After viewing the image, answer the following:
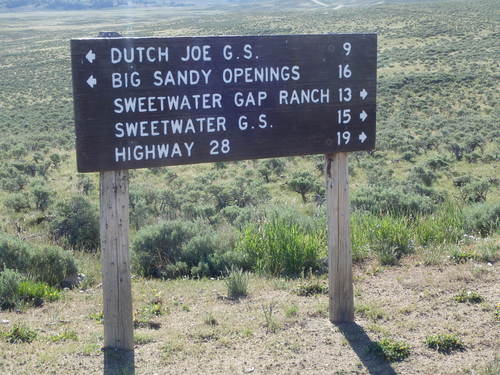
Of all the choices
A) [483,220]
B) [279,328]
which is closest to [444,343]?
[279,328]

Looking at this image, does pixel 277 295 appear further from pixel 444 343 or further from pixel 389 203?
pixel 389 203

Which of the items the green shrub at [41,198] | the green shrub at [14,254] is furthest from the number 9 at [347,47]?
the green shrub at [41,198]

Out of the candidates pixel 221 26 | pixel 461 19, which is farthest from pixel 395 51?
pixel 221 26

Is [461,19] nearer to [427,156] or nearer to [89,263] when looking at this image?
[427,156]

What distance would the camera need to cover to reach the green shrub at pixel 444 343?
511cm

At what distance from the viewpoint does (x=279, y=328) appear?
554 centimetres

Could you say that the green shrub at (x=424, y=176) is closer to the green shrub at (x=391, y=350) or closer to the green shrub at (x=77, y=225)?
the green shrub at (x=77, y=225)

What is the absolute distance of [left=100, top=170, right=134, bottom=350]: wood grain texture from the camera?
482cm

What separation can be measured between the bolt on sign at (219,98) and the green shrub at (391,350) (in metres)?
1.46

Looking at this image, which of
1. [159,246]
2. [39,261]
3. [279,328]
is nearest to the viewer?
[279,328]

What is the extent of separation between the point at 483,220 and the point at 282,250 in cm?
314

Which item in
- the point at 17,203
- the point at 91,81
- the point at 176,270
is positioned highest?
the point at 91,81

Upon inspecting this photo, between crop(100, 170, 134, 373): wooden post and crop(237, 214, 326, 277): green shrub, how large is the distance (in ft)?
7.77

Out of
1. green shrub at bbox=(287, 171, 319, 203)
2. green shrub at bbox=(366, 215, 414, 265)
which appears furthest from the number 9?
green shrub at bbox=(287, 171, 319, 203)
